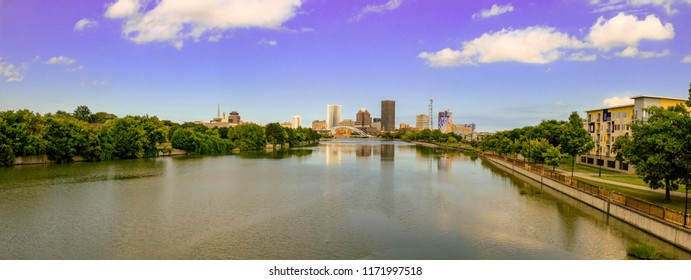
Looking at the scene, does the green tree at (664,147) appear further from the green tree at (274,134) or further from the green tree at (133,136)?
the green tree at (274,134)

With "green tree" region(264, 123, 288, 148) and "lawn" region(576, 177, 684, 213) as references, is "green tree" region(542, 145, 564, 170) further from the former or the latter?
"green tree" region(264, 123, 288, 148)

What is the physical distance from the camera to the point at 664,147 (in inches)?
984

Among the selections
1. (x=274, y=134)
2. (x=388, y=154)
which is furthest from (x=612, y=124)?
(x=274, y=134)

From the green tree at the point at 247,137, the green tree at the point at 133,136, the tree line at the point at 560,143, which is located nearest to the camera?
the tree line at the point at 560,143

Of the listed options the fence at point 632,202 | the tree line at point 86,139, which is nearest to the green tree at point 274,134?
the tree line at point 86,139

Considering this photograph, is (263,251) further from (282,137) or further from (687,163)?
(282,137)

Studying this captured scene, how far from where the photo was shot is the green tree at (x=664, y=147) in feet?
79.9

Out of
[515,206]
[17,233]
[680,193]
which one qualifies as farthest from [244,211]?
[680,193]

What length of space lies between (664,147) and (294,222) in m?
21.8

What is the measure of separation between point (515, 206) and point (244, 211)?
19818mm

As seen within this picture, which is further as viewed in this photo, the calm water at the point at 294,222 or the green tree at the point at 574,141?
the green tree at the point at 574,141

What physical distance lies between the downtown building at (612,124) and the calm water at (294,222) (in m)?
19.8

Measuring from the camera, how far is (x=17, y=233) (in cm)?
2281

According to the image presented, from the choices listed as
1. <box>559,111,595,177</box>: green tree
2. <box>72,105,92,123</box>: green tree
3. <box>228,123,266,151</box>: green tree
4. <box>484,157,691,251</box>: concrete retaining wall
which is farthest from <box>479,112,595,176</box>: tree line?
<box>72,105,92,123</box>: green tree
